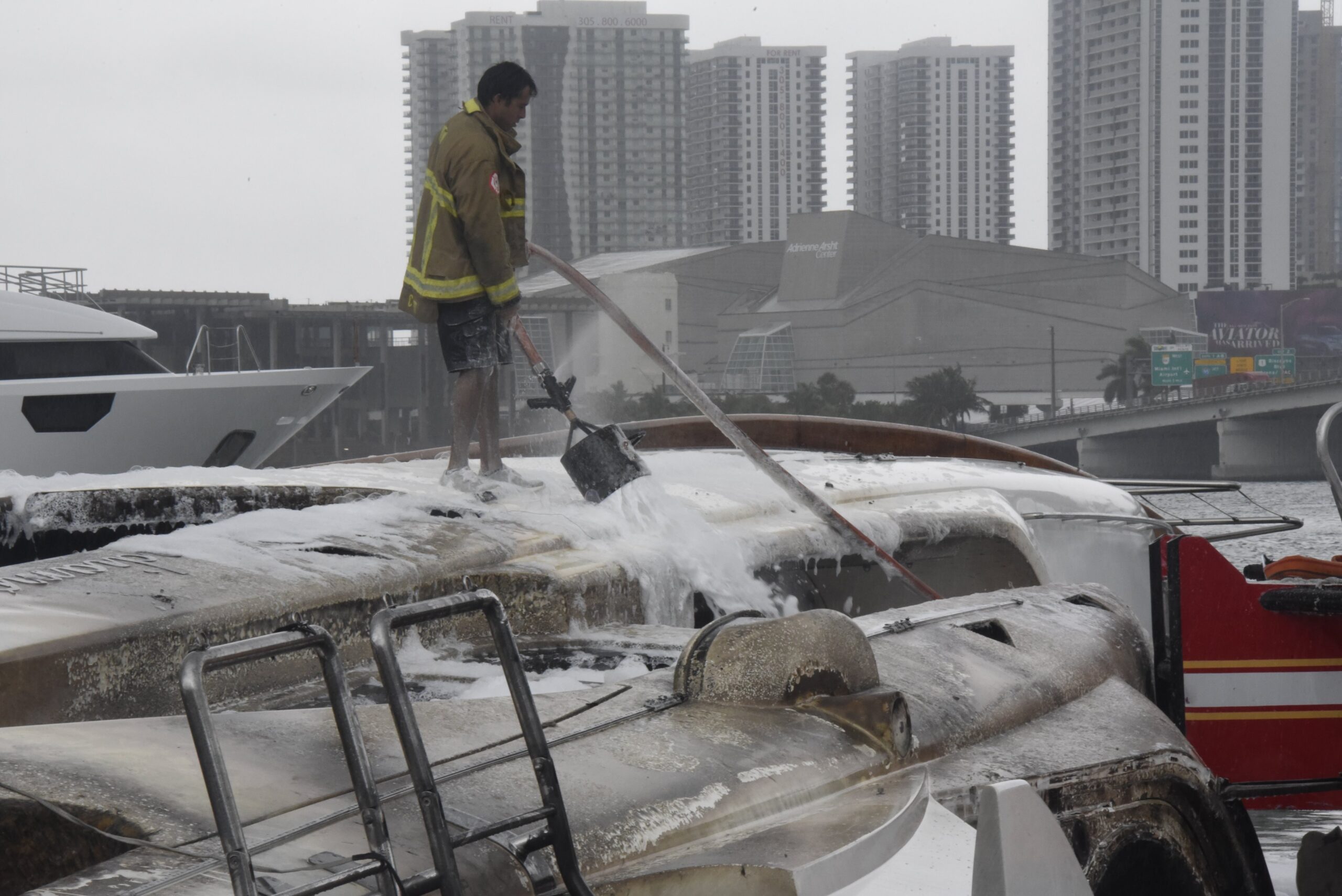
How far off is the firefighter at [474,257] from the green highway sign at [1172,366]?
64808mm

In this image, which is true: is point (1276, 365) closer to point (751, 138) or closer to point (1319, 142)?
point (751, 138)

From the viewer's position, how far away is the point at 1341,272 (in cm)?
8594

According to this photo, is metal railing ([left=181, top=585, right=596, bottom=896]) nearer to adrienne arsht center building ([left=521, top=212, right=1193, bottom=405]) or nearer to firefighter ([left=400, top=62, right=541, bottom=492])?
firefighter ([left=400, top=62, right=541, bottom=492])

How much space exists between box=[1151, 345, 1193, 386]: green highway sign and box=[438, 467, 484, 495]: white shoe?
213 ft

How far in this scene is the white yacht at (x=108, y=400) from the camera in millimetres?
11969

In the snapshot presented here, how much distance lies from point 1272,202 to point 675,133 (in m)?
44.7

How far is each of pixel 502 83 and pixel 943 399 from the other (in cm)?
5760

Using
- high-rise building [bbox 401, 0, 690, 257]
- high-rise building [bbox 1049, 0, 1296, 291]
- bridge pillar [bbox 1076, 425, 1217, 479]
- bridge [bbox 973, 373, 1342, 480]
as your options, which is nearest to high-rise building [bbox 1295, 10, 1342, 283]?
high-rise building [bbox 1049, 0, 1296, 291]

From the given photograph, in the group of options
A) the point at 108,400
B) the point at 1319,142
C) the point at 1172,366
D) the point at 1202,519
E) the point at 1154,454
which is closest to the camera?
the point at 1202,519

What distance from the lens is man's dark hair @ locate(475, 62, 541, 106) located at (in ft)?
15.2

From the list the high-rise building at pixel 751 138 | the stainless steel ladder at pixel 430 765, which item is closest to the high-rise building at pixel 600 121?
the high-rise building at pixel 751 138

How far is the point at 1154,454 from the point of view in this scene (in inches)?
1972

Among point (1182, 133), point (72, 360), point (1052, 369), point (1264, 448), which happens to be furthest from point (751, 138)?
point (72, 360)

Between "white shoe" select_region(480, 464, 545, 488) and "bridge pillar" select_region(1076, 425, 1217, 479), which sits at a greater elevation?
"white shoe" select_region(480, 464, 545, 488)
